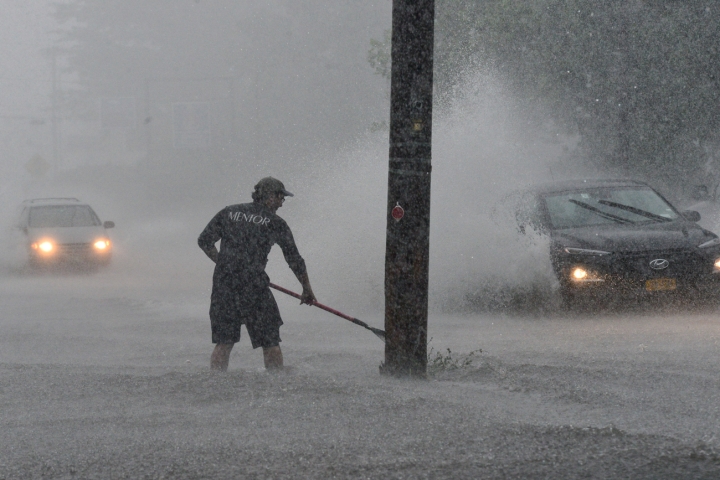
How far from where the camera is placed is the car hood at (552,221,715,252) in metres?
10.7

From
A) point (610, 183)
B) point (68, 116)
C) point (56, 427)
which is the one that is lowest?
point (56, 427)

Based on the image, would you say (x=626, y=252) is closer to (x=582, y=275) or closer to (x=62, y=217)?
(x=582, y=275)

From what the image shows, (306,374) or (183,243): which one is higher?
(183,243)

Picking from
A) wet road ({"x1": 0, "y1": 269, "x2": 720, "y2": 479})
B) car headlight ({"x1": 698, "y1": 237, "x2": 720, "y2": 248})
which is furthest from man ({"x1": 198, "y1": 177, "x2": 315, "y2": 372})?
car headlight ({"x1": 698, "y1": 237, "x2": 720, "y2": 248})

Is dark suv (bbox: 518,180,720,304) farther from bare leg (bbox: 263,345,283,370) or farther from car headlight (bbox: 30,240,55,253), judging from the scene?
car headlight (bbox: 30,240,55,253)

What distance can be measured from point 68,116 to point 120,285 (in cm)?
7081

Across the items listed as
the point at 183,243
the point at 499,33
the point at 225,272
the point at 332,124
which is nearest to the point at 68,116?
the point at 332,124

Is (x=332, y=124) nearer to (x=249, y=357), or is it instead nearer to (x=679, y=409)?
(x=249, y=357)

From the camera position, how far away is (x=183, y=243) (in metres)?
29.1

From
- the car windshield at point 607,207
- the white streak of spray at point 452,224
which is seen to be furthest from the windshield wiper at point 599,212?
the white streak of spray at point 452,224

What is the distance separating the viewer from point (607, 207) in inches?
468

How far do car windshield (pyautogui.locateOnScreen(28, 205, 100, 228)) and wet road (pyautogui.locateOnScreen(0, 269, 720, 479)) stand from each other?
970 cm

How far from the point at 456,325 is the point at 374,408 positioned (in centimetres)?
511

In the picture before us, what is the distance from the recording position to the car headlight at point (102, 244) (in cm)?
1933
